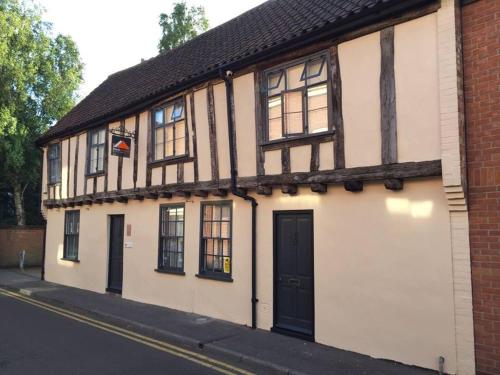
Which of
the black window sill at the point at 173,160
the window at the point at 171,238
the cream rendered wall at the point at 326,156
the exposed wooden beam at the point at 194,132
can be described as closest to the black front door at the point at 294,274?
the cream rendered wall at the point at 326,156

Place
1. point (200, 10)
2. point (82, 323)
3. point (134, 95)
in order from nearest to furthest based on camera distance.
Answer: point (82, 323)
point (134, 95)
point (200, 10)

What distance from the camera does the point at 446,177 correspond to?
18.7 feet

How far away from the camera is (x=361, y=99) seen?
22.7 ft

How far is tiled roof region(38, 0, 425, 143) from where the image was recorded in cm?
767

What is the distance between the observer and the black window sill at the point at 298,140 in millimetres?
7340

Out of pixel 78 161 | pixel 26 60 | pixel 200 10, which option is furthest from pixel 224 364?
pixel 200 10

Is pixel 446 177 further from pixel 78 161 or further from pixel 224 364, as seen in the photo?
pixel 78 161

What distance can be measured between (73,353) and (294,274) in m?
4.00

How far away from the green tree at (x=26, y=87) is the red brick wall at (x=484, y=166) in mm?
19648

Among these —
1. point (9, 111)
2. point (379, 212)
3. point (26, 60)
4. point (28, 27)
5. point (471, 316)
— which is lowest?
point (471, 316)

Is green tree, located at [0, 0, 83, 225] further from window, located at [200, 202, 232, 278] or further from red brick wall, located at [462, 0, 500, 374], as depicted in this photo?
red brick wall, located at [462, 0, 500, 374]

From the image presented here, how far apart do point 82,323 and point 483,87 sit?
8668 millimetres

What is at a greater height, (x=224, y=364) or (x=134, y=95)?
(x=134, y=95)

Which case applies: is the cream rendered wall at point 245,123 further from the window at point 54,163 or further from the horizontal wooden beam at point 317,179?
the window at point 54,163
